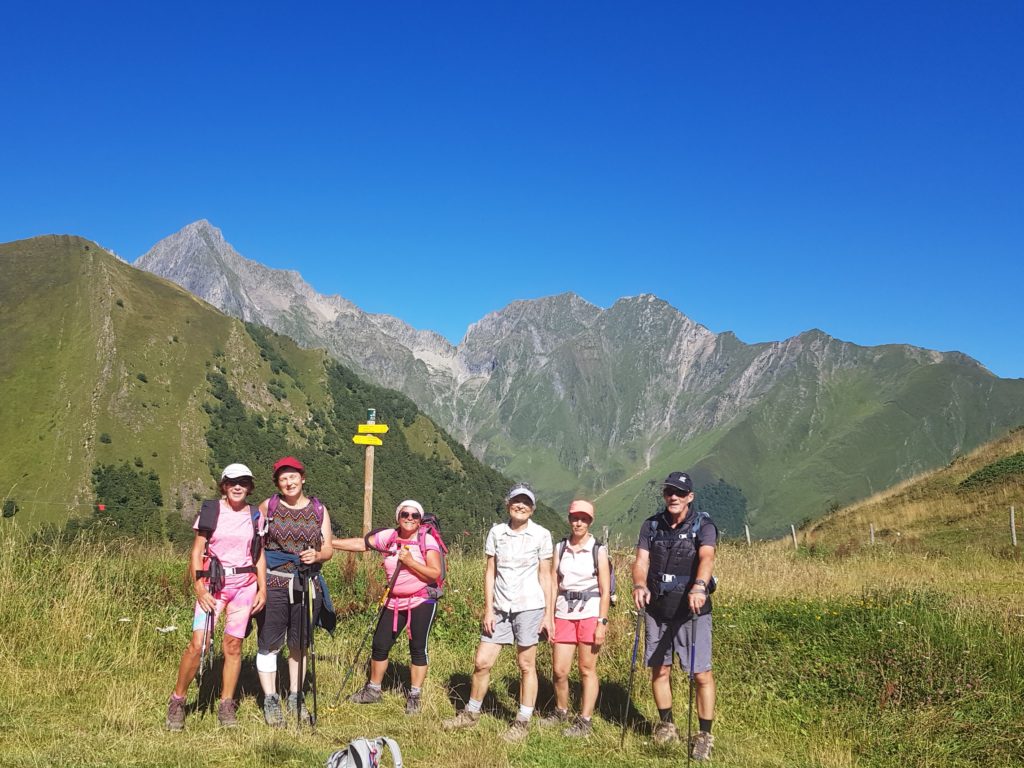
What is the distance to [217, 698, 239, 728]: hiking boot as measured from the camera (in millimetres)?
6289

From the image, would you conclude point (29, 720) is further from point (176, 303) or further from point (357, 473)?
point (176, 303)

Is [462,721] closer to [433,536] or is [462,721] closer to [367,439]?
[433,536]

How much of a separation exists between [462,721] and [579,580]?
1606 mm

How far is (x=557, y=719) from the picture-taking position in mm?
6922

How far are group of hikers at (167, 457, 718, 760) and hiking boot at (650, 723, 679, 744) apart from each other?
1 centimetres

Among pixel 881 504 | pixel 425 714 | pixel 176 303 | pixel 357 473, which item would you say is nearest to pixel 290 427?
pixel 357 473

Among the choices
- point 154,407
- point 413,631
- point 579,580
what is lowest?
point 413,631

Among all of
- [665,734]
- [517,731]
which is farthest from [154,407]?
[665,734]

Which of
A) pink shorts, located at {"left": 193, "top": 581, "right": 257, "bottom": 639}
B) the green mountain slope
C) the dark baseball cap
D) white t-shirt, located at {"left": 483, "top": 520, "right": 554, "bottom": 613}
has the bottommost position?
pink shorts, located at {"left": 193, "top": 581, "right": 257, "bottom": 639}

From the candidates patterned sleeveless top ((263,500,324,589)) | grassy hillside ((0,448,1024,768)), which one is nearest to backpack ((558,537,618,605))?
grassy hillside ((0,448,1024,768))

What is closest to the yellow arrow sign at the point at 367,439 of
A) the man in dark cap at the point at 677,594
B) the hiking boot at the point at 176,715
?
the hiking boot at the point at 176,715

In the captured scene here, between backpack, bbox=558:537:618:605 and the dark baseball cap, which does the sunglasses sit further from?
backpack, bbox=558:537:618:605

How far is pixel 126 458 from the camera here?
129 meters

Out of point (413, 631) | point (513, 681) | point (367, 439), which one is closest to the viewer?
point (413, 631)
